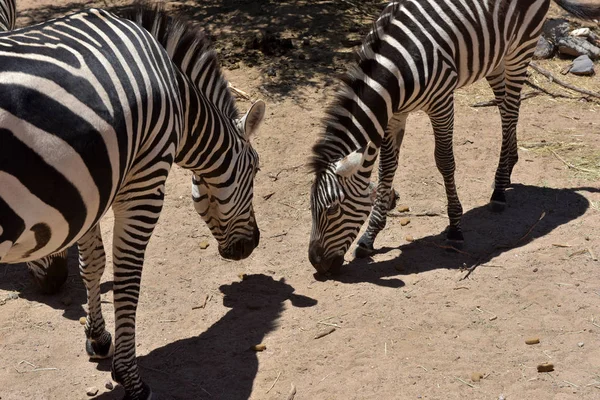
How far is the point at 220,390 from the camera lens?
17.8 feet

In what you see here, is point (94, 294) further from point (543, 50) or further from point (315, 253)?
point (543, 50)

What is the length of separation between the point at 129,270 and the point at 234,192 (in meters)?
1.27

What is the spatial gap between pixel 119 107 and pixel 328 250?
2843mm

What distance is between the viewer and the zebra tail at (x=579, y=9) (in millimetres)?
12195

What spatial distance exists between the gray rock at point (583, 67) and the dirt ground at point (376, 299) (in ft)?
4.62

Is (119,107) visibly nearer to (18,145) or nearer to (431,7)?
(18,145)

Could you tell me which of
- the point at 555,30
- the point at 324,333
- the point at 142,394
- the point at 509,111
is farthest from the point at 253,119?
the point at 555,30

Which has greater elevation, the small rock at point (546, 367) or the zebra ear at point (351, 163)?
the zebra ear at point (351, 163)

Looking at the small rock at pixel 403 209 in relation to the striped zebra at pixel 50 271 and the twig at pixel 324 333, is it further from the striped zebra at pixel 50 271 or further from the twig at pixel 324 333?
the striped zebra at pixel 50 271

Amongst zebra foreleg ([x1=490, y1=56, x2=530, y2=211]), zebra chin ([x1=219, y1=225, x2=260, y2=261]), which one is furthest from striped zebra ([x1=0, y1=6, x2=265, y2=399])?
zebra foreleg ([x1=490, y1=56, x2=530, y2=211])

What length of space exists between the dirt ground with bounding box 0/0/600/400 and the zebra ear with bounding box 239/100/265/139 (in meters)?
1.56

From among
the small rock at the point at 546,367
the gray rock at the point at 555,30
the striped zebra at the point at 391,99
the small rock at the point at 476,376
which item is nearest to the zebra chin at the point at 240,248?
the striped zebra at the point at 391,99

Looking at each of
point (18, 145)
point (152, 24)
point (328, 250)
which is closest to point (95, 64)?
point (18, 145)

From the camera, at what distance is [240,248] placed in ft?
21.0
